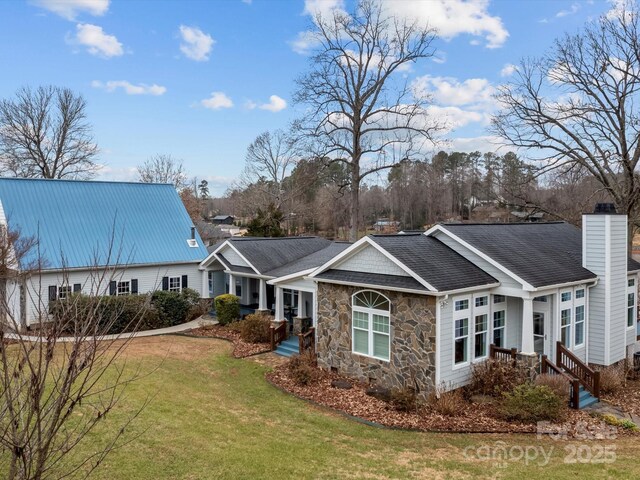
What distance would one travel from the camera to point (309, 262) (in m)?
21.0

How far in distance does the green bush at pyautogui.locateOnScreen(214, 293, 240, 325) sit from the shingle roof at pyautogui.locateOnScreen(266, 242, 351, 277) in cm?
224

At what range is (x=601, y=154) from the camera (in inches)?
925

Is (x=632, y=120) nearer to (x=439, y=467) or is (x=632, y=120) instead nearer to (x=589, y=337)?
(x=589, y=337)

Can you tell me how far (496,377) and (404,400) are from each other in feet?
8.86

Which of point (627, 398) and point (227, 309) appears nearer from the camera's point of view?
point (627, 398)

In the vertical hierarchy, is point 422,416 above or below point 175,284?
below

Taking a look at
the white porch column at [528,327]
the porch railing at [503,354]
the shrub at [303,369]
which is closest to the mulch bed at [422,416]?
the shrub at [303,369]

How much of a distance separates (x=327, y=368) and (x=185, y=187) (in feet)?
127

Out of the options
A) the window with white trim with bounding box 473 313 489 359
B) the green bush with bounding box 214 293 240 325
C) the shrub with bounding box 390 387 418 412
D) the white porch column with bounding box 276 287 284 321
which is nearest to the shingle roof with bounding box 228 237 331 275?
the green bush with bounding box 214 293 240 325

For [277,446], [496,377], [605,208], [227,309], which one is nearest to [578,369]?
[496,377]

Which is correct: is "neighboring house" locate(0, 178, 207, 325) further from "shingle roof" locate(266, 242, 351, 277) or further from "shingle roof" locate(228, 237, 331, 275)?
"shingle roof" locate(266, 242, 351, 277)

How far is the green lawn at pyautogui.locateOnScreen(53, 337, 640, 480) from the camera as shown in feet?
26.9

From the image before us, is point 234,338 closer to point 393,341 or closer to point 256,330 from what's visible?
point 256,330

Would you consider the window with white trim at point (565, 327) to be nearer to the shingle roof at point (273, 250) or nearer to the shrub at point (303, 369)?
the shrub at point (303, 369)
